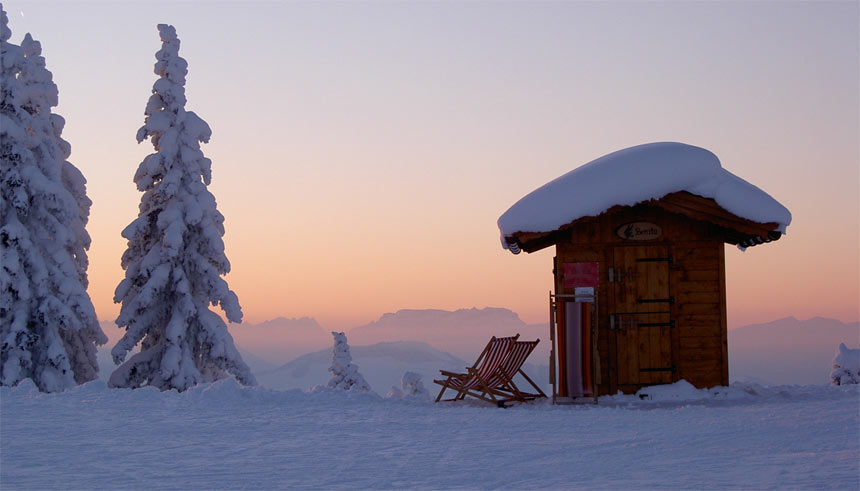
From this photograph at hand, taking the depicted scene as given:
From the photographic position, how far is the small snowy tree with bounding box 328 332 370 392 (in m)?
21.7

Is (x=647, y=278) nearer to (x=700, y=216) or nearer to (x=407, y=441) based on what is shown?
(x=700, y=216)

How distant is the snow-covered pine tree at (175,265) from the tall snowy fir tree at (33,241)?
133cm

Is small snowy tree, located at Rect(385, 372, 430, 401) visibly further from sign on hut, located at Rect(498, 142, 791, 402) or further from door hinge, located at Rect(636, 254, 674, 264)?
door hinge, located at Rect(636, 254, 674, 264)

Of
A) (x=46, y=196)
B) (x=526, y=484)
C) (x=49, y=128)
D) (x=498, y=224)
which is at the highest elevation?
(x=49, y=128)

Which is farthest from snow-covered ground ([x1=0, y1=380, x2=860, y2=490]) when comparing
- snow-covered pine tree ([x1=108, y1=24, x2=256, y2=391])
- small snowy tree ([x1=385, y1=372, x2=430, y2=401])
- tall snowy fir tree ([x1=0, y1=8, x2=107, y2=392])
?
tall snowy fir tree ([x1=0, y1=8, x2=107, y2=392])

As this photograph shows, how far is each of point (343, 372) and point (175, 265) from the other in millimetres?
5121

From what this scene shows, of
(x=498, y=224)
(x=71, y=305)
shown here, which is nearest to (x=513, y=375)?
(x=498, y=224)

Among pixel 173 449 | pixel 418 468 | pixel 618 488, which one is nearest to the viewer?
pixel 618 488

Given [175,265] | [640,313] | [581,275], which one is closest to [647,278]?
[640,313]

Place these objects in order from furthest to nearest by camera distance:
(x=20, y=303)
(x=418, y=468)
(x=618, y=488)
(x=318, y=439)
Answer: (x=20, y=303)
(x=318, y=439)
(x=418, y=468)
(x=618, y=488)

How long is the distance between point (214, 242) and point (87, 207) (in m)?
6.12

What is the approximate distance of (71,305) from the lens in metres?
19.9

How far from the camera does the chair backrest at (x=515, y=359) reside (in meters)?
14.6

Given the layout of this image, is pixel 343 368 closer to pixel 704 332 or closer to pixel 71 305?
pixel 71 305
